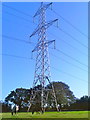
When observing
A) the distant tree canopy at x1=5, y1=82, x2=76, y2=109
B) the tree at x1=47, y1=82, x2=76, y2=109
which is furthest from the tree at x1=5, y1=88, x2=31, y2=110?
the tree at x1=47, y1=82, x2=76, y2=109

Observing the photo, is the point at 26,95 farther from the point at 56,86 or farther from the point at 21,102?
the point at 56,86

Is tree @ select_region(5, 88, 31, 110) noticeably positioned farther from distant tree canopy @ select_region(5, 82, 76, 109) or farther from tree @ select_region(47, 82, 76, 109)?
tree @ select_region(47, 82, 76, 109)

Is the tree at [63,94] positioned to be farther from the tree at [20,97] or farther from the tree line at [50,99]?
the tree at [20,97]

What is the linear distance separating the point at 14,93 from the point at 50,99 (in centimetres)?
1262

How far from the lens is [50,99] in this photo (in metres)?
57.8

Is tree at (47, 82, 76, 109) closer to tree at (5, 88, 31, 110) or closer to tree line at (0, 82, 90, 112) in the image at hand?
tree line at (0, 82, 90, 112)

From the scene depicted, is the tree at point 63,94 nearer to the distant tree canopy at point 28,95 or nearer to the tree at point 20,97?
the distant tree canopy at point 28,95

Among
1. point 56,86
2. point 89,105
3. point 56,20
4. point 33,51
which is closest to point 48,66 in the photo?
point 33,51

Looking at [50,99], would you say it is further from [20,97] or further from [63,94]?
[20,97]

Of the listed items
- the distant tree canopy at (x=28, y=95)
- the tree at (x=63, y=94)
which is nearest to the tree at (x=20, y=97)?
the distant tree canopy at (x=28, y=95)

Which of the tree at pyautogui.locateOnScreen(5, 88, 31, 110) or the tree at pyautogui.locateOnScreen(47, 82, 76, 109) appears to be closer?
the tree at pyautogui.locateOnScreen(47, 82, 76, 109)

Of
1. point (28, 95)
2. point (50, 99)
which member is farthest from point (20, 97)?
point (50, 99)

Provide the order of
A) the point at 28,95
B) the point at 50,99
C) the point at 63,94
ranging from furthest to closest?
the point at 28,95 → the point at 63,94 → the point at 50,99

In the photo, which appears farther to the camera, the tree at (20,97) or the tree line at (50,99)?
the tree at (20,97)
